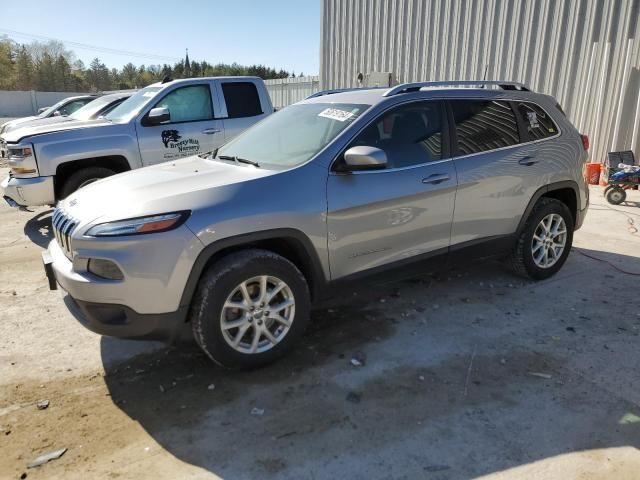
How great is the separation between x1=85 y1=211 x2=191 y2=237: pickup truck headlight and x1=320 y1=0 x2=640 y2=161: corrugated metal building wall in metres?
9.70

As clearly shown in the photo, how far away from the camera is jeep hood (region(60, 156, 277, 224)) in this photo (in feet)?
9.50

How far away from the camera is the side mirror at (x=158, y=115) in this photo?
6590mm

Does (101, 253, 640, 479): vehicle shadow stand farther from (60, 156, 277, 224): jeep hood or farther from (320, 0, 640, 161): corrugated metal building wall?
(320, 0, 640, 161): corrugated metal building wall

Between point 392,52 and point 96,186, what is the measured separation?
12.6 m

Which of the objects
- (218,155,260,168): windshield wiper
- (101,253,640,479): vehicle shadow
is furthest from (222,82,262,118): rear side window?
(101,253,640,479): vehicle shadow

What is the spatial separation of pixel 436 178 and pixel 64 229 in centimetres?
261

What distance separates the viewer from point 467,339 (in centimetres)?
367

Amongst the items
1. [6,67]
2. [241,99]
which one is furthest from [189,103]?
[6,67]

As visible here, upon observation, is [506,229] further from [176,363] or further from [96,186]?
[96,186]

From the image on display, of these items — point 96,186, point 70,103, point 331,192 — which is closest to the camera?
point 331,192

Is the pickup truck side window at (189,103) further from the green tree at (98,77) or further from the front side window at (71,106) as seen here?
the green tree at (98,77)

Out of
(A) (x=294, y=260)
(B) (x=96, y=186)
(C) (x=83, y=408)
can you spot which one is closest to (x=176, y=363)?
(C) (x=83, y=408)

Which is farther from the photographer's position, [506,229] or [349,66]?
[349,66]

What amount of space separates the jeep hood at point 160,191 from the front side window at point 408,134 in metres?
0.85
